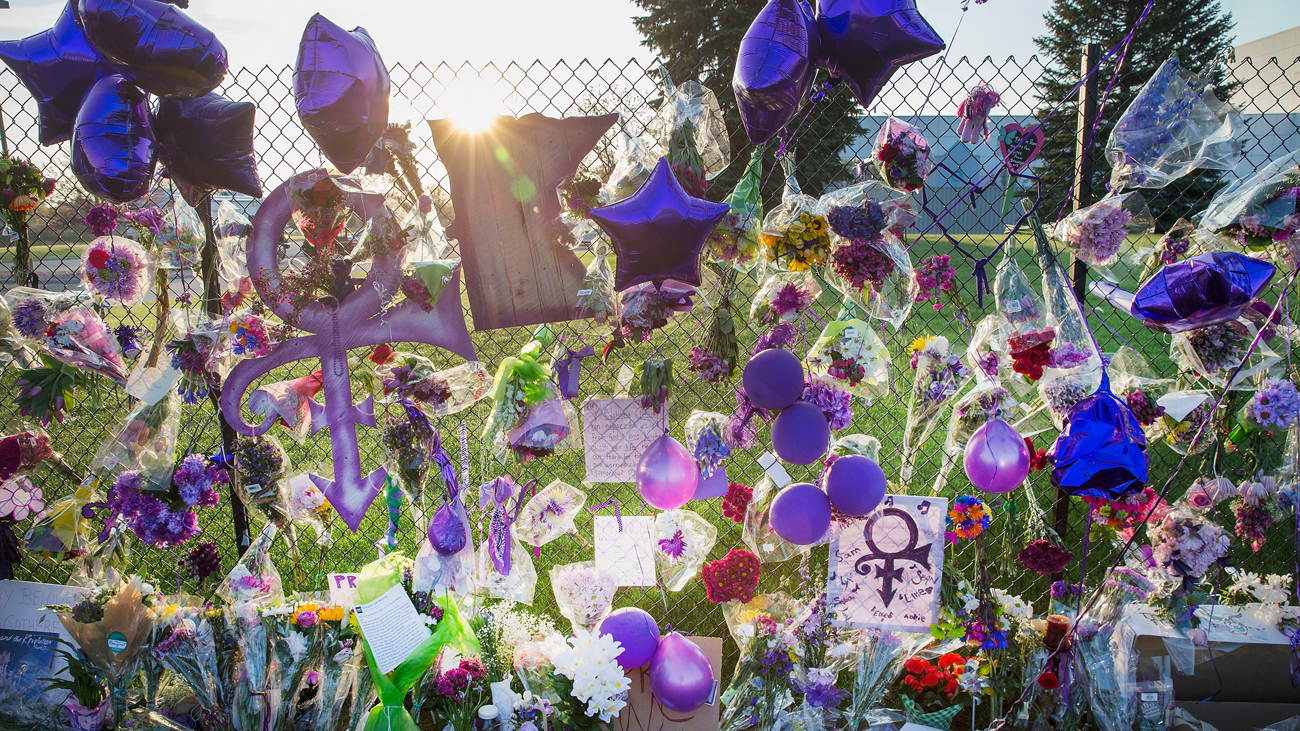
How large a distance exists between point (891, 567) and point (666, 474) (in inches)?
34.3

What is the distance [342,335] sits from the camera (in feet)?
7.97

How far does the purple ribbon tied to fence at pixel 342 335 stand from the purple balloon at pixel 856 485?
1.26 metres

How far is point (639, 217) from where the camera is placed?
2.02 m

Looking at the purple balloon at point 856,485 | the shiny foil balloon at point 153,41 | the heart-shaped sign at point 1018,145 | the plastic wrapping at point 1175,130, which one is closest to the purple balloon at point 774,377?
the purple balloon at point 856,485

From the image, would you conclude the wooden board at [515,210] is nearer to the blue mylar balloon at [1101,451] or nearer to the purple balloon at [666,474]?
the purple balloon at [666,474]

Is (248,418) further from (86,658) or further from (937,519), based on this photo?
(937,519)

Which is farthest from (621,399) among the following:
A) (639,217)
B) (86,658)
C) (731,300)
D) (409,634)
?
(86,658)

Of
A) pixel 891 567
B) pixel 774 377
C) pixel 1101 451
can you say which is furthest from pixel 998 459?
pixel 774 377

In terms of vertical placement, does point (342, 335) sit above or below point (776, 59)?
below

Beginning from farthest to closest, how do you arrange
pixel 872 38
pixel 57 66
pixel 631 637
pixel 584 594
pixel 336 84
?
pixel 584 594, pixel 631 637, pixel 57 66, pixel 872 38, pixel 336 84

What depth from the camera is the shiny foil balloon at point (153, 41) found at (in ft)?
6.78

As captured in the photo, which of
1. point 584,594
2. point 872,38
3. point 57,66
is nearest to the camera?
point 872,38

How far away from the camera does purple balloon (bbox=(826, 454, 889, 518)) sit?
7.64ft

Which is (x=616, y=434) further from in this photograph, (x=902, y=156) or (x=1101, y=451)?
(x=1101, y=451)
